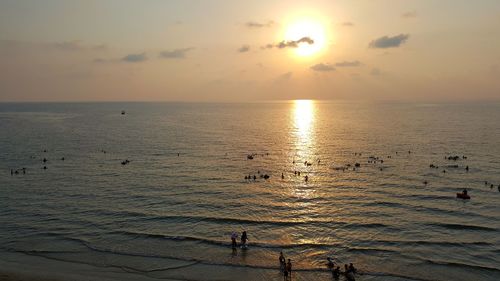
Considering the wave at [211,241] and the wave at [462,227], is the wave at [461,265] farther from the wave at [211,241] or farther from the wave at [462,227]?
the wave at [462,227]

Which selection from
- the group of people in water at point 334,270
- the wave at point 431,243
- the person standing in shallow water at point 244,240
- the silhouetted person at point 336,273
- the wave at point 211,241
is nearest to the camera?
the group of people in water at point 334,270

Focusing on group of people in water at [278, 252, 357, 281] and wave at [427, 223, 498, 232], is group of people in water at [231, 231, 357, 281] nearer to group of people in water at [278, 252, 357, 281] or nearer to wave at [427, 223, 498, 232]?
group of people in water at [278, 252, 357, 281]

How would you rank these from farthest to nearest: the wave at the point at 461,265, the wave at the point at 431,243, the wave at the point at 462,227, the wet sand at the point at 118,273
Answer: the wave at the point at 462,227
the wave at the point at 431,243
the wave at the point at 461,265
the wet sand at the point at 118,273

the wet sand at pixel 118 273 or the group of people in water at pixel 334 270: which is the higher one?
the group of people in water at pixel 334 270

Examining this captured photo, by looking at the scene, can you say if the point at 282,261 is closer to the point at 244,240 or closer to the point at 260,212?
the point at 244,240

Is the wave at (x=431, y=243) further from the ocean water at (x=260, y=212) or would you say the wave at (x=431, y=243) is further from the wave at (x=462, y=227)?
the wave at (x=462, y=227)

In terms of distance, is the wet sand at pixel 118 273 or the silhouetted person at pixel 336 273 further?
the silhouetted person at pixel 336 273

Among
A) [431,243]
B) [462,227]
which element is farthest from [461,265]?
[462,227]

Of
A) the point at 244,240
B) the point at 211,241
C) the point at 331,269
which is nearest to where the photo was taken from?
the point at 331,269

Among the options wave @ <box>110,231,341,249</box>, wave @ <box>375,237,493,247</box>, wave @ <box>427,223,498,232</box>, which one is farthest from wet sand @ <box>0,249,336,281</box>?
wave @ <box>427,223,498,232</box>

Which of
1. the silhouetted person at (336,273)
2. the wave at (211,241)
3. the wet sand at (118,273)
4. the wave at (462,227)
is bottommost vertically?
the wet sand at (118,273)

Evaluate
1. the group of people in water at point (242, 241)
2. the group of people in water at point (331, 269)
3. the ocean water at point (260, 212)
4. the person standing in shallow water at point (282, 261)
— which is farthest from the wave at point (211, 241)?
the person standing in shallow water at point (282, 261)

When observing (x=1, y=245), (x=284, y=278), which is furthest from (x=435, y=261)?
(x=1, y=245)

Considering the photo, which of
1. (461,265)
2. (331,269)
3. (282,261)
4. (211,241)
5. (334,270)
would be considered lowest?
(331,269)
